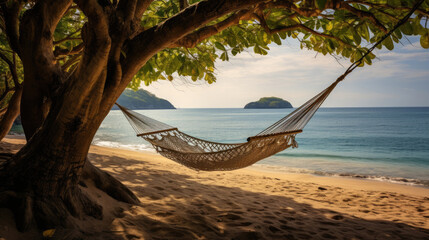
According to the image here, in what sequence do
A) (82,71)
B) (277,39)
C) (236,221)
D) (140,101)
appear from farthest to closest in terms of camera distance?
1. (140,101)
2. (277,39)
3. (236,221)
4. (82,71)

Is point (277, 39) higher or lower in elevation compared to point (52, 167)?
higher

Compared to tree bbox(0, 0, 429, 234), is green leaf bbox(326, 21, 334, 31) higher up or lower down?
higher up

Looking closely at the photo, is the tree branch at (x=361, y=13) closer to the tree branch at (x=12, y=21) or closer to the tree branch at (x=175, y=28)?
the tree branch at (x=175, y=28)

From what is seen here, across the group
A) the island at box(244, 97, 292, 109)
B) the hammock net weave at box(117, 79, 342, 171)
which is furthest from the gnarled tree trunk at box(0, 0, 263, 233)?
the island at box(244, 97, 292, 109)

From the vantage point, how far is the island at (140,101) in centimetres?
7869

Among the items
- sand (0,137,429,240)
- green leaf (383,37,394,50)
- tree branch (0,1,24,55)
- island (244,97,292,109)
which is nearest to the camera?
sand (0,137,429,240)

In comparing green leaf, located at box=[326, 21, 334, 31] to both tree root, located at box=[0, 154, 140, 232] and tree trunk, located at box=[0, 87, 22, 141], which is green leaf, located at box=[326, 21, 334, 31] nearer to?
A: tree root, located at box=[0, 154, 140, 232]

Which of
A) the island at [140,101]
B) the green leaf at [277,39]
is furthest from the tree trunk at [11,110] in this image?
the island at [140,101]

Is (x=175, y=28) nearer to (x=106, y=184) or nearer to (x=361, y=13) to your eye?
(x=361, y=13)

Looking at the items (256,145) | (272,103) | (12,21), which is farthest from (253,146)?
(272,103)

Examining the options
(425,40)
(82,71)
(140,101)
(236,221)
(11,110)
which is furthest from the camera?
(140,101)

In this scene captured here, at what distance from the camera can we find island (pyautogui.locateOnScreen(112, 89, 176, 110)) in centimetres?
7869

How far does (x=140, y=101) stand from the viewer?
281ft

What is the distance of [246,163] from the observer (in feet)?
6.95
